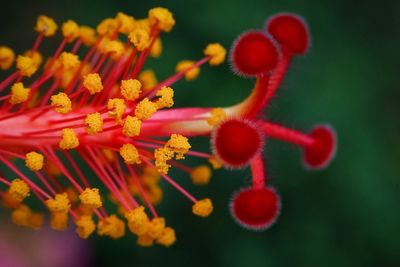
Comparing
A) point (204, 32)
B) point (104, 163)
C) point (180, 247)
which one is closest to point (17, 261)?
point (180, 247)

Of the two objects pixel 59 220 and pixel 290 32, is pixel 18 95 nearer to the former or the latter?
pixel 59 220

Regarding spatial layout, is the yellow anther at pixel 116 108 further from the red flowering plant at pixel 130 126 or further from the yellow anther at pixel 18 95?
the yellow anther at pixel 18 95

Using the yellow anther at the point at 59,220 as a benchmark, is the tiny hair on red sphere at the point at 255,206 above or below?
above

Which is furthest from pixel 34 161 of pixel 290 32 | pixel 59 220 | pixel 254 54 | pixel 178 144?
pixel 290 32

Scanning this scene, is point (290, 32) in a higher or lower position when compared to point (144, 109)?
higher

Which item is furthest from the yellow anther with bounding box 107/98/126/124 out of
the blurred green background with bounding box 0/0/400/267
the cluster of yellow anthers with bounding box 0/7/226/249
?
the blurred green background with bounding box 0/0/400/267

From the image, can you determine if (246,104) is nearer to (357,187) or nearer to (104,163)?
(104,163)

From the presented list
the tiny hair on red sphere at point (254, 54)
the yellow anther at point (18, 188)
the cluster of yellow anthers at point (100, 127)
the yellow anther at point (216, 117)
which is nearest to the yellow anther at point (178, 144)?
the cluster of yellow anthers at point (100, 127)
